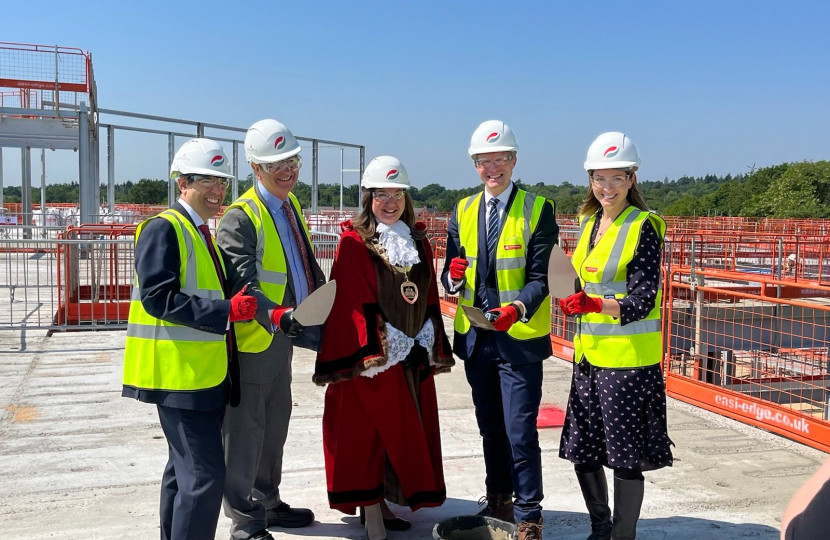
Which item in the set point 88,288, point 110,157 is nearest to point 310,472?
point 88,288

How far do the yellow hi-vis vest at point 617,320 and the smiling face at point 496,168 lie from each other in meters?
0.61

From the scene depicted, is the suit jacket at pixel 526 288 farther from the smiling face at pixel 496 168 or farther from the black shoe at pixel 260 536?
the black shoe at pixel 260 536

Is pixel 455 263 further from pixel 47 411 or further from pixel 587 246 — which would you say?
pixel 47 411

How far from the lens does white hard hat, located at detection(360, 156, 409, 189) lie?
374 centimetres

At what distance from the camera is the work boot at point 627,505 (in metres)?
3.58

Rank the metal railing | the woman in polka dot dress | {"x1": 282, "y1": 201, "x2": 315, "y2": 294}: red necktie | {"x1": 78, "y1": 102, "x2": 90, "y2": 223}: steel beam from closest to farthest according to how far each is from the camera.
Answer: the woman in polka dot dress, {"x1": 282, "y1": 201, "x2": 315, "y2": 294}: red necktie, the metal railing, {"x1": 78, "y1": 102, "x2": 90, "y2": 223}: steel beam

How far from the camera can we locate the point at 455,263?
380 cm

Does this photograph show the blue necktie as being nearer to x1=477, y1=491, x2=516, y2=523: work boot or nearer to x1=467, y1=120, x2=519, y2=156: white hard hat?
x1=467, y1=120, x2=519, y2=156: white hard hat

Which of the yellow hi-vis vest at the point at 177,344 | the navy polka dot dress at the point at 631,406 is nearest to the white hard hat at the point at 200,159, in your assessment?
the yellow hi-vis vest at the point at 177,344

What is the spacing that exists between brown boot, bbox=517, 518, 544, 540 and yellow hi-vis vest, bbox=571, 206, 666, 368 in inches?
34.3

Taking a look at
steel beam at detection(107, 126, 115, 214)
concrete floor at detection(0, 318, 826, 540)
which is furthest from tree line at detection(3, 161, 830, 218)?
concrete floor at detection(0, 318, 826, 540)

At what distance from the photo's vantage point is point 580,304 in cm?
339

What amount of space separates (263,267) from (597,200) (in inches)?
70.8

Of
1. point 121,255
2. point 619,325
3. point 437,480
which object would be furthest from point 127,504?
point 121,255
